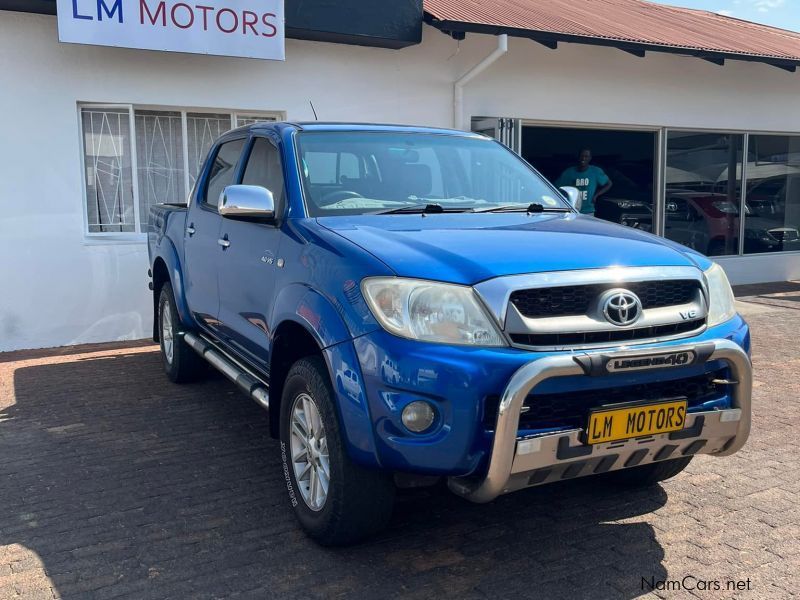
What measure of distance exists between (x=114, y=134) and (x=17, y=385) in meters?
3.00

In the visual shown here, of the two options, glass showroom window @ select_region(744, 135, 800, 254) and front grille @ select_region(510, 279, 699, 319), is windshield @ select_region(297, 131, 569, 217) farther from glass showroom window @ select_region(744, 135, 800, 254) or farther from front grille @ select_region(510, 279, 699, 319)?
glass showroom window @ select_region(744, 135, 800, 254)

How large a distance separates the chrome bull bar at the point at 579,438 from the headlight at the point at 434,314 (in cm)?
23

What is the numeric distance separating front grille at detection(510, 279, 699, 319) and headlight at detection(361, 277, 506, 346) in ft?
0.51

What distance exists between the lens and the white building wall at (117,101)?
7.41 m

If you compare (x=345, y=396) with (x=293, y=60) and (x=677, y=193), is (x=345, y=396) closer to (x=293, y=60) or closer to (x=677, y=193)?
(x=293, y=60)

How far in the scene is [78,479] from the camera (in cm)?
425

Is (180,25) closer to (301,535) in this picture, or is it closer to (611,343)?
(301,535)

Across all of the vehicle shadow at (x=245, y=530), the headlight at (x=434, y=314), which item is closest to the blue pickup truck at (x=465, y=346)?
the headlight at (x=434, y=314)

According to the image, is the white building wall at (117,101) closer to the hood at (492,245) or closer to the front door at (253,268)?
the front door at (253,268)

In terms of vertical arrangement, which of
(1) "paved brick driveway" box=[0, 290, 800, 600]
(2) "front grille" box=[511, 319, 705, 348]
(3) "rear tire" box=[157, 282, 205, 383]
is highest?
(2) "front grille" box=[511, 319, 705, 348]

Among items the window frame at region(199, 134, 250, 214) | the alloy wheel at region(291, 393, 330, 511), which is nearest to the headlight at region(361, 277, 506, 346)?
the alloy wheel at region(291, 393, 330, 511)

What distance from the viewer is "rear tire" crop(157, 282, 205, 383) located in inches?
232

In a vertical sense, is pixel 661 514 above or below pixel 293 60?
below

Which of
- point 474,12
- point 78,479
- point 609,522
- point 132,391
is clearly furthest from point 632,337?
point 474,12
